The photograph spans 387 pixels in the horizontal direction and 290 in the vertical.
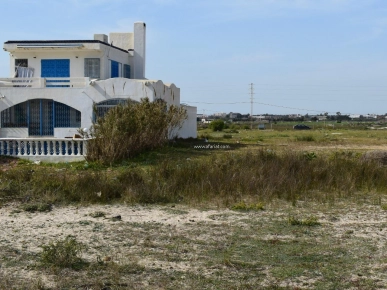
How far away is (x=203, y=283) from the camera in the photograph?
637cm

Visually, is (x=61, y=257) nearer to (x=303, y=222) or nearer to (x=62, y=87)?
(x=303, y=222)

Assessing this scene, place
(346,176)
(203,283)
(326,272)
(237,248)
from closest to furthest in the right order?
(203,283) < (326,272) < (237,248) < (346,176)

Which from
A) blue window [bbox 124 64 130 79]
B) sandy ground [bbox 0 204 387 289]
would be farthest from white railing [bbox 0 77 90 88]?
sandy ground [bbox 0 204 387 289]

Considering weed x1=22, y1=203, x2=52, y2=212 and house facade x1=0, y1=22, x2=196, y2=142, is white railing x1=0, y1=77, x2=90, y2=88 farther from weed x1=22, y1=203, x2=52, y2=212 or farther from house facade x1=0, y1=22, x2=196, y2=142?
weed x1=22, y1=203, x2=52, y2=212

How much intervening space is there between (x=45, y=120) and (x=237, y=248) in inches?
789

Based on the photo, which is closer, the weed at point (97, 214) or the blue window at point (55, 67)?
the weed at point (97, 214)

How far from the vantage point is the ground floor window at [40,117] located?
25844mm

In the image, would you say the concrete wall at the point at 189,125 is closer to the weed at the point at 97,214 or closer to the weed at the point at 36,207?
the weed at the point at 36,207

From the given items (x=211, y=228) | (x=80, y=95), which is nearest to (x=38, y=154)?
(x=80, y=95)

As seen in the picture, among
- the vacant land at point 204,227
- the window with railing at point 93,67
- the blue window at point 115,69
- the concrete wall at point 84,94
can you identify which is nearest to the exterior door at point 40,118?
the concrete wall at point 84,94

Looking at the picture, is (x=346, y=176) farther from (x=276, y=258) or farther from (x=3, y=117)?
(x=3, y=117)

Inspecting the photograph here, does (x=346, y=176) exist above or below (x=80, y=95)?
below

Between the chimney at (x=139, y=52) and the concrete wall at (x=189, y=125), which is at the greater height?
the chimney at (x=139, y=52)

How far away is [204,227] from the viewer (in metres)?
9.16
